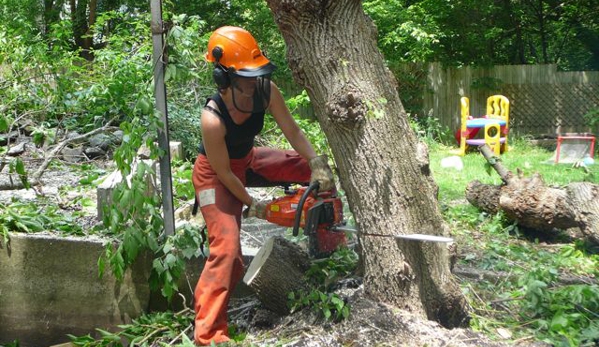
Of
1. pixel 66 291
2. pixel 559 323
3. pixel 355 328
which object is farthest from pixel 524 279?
pixel 66 291

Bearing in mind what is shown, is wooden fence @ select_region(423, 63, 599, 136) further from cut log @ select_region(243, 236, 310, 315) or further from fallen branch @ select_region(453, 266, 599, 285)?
cut log @ select_region(243, 236, 310, 315)

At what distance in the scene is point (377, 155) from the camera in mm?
3670

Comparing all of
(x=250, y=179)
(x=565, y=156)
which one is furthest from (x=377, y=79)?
(x=565, y=156)

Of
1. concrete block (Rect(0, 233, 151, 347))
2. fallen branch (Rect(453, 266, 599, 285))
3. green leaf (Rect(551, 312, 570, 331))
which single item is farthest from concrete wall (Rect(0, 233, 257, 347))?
green leaf (Rect(551, 312, 570, 331))

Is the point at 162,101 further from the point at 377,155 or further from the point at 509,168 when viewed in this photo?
the point at 509,168

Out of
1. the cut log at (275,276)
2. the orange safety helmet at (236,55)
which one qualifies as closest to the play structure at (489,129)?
the cut log at (275,276)

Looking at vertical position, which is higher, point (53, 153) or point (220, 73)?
point (220, 73)

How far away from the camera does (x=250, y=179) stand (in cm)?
432

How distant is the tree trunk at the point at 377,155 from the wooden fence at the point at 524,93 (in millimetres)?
11719

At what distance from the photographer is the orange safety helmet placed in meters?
3.71

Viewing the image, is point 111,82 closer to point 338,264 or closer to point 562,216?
point 338,264

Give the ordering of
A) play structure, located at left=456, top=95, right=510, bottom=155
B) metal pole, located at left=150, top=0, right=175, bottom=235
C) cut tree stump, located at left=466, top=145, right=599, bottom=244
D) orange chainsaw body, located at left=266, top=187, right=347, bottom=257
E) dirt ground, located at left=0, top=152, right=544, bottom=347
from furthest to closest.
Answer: play structure, located at left=456, top=95, right=510, bottom=155, cut tree stump, located at left=466, top=145, right=599, bottom=244, metal pole, located at left=150, top=0, right=175, bottom=235, orange chainsaw body, located at left=266, top=187, right=347, bottom=257, dirt ground, located at left=0, top=152, right=544, bottom=347

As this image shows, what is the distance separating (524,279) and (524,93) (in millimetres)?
12461

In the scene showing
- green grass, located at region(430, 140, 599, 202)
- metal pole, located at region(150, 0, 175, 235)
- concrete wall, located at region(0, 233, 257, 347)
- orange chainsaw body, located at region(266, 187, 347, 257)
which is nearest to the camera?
orange chainsaw body, located at region(266, 187, 347, 257)
